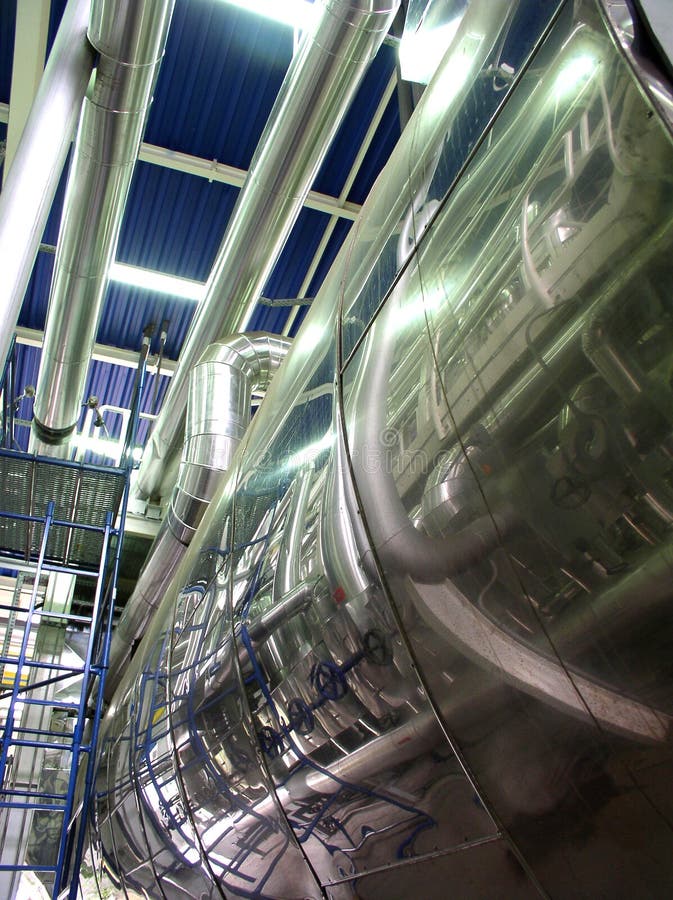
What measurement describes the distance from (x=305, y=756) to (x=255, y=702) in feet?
0.85

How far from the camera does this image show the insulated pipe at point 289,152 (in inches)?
198

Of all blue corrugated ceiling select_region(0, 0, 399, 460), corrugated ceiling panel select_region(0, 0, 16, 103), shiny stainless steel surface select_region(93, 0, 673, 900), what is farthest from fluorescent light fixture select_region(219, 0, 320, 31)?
shiny stainless steel surface select_region(93, 0, 673, 900)

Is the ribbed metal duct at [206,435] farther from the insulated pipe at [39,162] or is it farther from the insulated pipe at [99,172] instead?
the insulated pipe at [39,162]

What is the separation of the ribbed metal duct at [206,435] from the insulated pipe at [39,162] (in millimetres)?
1905

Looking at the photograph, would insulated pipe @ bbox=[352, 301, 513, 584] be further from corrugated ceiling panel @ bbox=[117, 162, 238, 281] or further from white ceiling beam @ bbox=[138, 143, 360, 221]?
corrugated ceiling panel @ bbox=[117, 162, 238, 281]

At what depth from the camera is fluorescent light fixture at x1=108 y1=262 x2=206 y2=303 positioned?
8586mm

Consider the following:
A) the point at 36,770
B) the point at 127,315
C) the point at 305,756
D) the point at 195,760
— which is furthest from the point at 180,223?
the point at 305,756

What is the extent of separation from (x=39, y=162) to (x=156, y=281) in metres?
4.08

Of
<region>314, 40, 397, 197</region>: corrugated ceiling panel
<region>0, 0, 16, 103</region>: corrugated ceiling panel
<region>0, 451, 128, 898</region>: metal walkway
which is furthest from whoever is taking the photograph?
<region>0, 451, 128, 898</region>: metal walkway

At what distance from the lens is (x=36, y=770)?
8.24 metres

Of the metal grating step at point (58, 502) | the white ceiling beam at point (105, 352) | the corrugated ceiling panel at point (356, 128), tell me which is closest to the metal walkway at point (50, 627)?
the metal grating step at point (58, 502)

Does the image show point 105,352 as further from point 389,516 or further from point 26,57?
point 389,516

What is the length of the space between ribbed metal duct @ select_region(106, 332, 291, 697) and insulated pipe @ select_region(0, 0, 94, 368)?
1.90 metres

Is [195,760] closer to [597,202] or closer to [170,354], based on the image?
[597,202]
